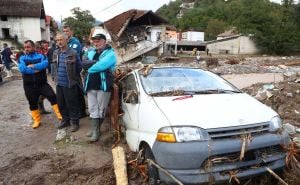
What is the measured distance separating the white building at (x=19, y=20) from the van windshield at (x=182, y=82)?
46632 mm

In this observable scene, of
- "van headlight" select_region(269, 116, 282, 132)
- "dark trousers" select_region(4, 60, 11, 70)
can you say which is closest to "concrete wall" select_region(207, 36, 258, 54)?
"dark trousers" select_region(4, 60, 11, 70)

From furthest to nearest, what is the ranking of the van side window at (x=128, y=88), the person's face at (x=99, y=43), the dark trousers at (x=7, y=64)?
the dark trousers at (x=7, y=64) → the person's face at (x=99, y=43) → the van side window at (x=128, y=88)

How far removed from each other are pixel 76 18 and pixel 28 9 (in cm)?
1113

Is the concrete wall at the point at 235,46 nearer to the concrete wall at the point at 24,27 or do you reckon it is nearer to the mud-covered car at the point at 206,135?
the concrete wall at the point at 24,27

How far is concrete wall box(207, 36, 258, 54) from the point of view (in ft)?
196

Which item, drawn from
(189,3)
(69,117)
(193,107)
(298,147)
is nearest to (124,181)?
(193,107)

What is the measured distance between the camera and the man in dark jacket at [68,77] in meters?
6.23

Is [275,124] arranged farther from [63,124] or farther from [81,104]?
[81,104]

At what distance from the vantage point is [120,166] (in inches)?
178

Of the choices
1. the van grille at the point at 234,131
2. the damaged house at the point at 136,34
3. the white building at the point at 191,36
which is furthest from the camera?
the white building at the point at 191,36

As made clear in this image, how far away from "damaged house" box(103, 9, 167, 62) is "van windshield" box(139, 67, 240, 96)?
3349 centimetres

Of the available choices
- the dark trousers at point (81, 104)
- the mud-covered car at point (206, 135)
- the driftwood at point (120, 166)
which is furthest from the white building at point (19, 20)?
the mud-covered car at point (206, 135)

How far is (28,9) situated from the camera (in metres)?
48.5

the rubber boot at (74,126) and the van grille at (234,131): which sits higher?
the van grille at (234,131)
